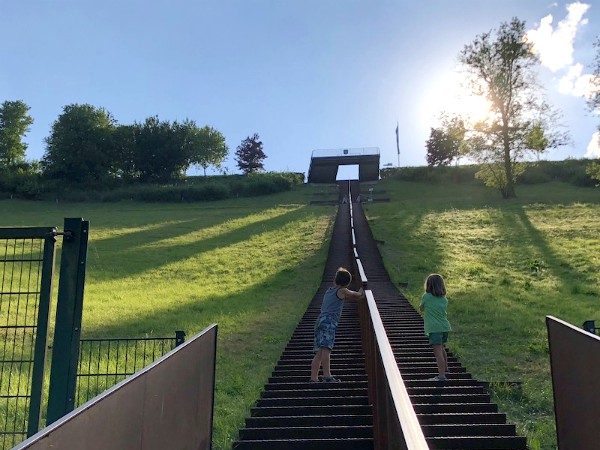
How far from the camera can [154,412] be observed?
2.85 metres

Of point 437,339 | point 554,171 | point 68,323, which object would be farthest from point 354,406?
point 554,171

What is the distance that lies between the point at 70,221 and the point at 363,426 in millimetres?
3049

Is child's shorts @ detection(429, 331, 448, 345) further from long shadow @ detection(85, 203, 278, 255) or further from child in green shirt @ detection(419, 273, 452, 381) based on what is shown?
long shadow @ detection(85, 203, 278, 255)

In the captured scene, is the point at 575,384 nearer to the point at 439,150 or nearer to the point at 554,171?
the point at 554,171

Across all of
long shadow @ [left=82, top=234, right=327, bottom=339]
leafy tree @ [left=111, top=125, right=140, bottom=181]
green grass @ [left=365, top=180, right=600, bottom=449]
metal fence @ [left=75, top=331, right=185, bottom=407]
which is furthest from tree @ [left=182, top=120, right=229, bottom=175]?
metal fence @ [left=75, top=331, right=185, bottom=407]

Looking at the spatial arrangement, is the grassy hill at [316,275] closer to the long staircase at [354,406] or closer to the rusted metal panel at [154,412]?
the long staircase at [354,406]

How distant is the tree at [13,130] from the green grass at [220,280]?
34505mm

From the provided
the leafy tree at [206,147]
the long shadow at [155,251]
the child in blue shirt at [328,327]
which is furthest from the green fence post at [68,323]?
the leafy tree at [206,147]

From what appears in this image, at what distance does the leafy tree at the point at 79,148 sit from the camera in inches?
2419

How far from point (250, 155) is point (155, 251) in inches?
2566

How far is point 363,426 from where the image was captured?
4707 mm

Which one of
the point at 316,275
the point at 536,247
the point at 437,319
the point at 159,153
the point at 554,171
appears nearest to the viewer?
the point at 437,319

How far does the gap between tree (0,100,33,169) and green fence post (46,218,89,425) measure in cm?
7243

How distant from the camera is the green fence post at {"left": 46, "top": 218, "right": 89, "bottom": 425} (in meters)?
3.96
